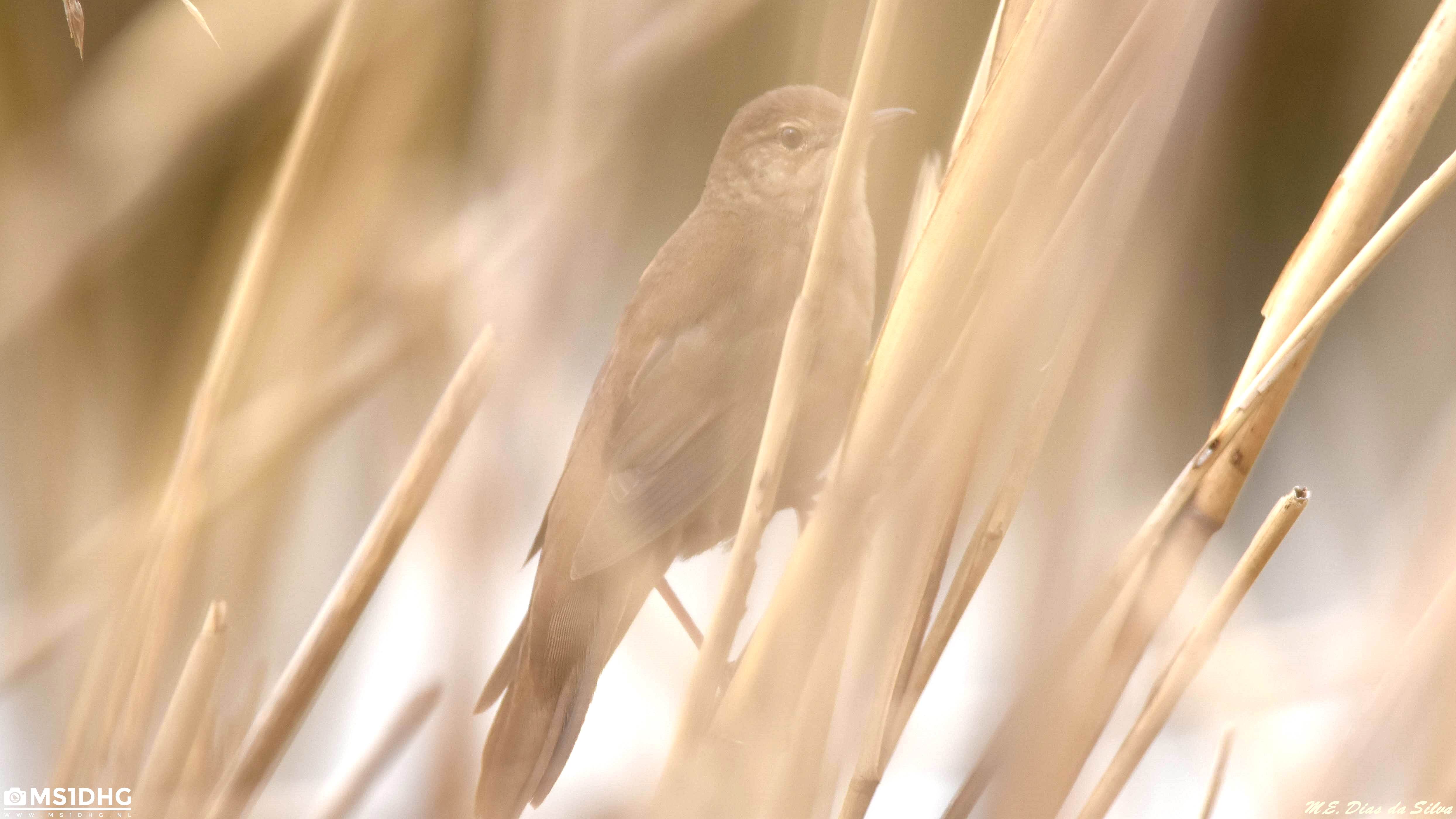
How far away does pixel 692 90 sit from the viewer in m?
0.73

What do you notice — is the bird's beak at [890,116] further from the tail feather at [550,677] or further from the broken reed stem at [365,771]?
the broken reed stem at [365,771]

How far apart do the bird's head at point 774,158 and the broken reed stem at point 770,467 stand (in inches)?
13.2

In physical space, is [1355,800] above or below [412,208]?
below

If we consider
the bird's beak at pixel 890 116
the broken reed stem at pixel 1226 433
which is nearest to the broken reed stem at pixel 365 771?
the broken reed stem at pixel 1226 433

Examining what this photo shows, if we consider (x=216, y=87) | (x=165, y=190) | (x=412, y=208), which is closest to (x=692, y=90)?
(x=412, y=208)

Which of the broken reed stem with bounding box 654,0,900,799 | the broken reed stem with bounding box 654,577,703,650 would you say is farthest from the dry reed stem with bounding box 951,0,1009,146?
the broken reed stem with bounding box 654,577,703,650

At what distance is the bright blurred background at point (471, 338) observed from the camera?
0.48m

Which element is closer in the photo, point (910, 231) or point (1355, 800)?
point (1355, 800)

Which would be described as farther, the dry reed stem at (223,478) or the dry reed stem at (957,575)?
the dry reed stem at (223,478)

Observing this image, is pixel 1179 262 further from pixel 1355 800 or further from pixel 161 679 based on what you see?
pixel 161 679

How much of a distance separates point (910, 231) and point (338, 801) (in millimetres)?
547

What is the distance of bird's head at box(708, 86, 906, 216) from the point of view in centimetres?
76

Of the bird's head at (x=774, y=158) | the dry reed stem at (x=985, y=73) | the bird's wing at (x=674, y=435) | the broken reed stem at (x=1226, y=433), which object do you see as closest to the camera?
the broken reed stem at (x=1226, y=433)

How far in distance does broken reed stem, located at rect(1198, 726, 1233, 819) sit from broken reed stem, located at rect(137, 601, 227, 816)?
0.63 meters
